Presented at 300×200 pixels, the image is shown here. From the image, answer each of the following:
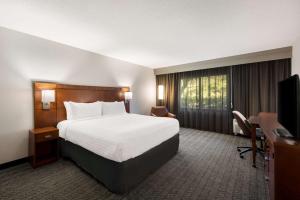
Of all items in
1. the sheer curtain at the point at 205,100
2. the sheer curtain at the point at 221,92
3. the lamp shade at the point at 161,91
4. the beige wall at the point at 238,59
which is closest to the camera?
the beige wall at the point at 238,59

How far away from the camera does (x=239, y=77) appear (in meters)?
4.30

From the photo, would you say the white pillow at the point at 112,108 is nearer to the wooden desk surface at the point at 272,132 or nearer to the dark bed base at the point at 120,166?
the dark bed base at the point at 120,166

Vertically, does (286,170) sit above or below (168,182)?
above

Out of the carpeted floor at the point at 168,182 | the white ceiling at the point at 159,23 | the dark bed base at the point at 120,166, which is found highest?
the white ceiling at the point at 159,23

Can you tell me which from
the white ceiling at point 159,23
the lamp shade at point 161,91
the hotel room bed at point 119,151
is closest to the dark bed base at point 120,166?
the hotel room bed at point 119,151

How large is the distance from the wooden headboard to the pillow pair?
0.63 feet

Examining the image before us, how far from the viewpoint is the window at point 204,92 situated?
15.2ft

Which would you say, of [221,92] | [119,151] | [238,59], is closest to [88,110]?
[119,151]

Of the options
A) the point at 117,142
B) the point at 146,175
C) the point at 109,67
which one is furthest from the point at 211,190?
the point at 109,67

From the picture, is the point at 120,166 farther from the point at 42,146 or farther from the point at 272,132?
the point at 42,146

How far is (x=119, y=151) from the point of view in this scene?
1.72 metres

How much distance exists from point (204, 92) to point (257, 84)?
1.49 meters

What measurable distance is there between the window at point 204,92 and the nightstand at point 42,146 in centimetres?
422

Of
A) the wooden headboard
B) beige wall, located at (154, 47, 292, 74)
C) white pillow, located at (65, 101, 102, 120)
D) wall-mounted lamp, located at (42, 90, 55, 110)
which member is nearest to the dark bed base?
white pillow, located at (65, 101, 102, 120)
